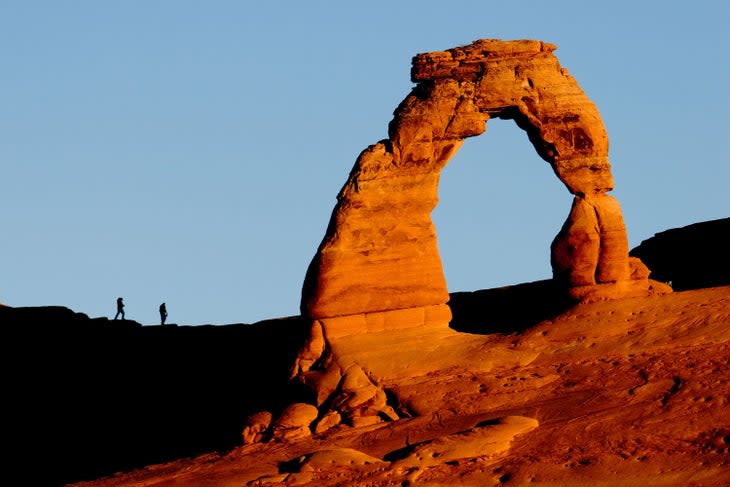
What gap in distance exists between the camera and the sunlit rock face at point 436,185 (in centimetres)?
4347

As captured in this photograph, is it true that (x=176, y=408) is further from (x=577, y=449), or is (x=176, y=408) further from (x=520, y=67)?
(x=577, y=449)

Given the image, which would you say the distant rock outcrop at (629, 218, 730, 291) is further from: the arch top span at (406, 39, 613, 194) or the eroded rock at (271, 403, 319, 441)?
the eroded rock at (271, 403, 319, 441)

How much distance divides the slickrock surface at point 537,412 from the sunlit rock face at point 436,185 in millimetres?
882

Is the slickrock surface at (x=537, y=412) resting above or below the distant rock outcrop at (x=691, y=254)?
below

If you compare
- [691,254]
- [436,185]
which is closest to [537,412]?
[436,185]

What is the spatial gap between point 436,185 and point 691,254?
1944cm

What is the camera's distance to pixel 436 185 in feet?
145

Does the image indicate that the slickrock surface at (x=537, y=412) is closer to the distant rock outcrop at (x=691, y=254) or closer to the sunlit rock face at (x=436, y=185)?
the sunlit rock face at (x=436, y=185)

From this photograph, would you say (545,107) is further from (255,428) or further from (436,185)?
(255,428)

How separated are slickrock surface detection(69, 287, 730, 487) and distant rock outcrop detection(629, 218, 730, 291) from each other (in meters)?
16.3

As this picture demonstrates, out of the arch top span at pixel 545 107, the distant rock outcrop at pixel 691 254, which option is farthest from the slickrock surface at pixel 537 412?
the distant rock outcrop at pixel 691 254

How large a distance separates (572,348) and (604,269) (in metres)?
2.11

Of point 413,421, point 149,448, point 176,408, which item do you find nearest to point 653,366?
point 413,421

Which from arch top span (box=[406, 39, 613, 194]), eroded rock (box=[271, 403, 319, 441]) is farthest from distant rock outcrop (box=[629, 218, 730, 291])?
eroded rock (box=[271, 403, 319, 441])
